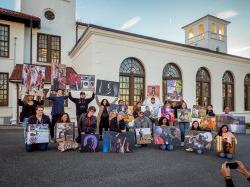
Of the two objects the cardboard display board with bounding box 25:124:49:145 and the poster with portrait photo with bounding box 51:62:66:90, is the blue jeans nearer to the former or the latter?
the poster with portrait photo with bounding box 51:62:66:90

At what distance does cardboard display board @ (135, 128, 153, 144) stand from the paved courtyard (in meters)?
0.88

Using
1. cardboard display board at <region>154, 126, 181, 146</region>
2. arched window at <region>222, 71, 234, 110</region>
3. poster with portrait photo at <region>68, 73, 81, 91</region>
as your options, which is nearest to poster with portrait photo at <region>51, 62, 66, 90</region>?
poster with portrait photo at <region>68, 73, 81, 91</region>

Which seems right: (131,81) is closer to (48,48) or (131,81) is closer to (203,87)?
(203,87)

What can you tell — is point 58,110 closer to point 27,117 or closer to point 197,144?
point 27,117

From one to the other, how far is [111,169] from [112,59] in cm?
1044

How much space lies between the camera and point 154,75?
17.3 m

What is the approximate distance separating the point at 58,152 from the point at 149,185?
13.0 feet

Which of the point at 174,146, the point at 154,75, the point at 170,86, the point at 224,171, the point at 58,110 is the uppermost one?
the point at 154,75

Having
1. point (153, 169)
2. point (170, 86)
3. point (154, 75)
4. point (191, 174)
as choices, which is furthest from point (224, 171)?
point (154, 75)

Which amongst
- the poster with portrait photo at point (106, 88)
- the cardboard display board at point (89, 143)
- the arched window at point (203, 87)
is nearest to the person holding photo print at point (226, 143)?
the cardboard display board at point (89, 143)

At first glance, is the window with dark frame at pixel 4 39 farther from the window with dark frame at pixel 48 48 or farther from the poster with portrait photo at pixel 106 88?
the poster with portrait photo at pixel 106 88

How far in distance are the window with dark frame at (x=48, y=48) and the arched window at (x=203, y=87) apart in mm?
11935

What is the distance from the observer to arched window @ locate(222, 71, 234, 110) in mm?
21969

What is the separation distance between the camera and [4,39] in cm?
1795
